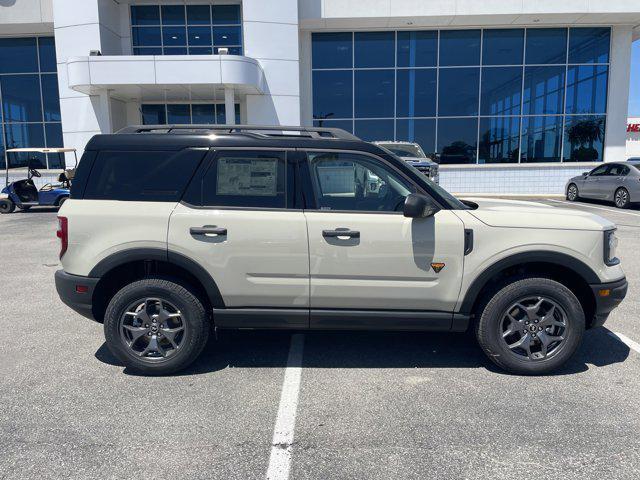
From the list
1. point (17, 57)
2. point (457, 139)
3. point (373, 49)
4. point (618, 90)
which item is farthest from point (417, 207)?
point (17, 57)

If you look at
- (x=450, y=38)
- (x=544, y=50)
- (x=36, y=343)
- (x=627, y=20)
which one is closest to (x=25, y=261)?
(x=36, y=343)

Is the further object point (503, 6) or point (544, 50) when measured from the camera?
point (544, 50)

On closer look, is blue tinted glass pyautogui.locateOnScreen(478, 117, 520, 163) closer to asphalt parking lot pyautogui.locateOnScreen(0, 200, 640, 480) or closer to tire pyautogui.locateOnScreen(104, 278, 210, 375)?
asphalt parking lot pyautogui.locateOnScreen(0, 200, 640, 480)

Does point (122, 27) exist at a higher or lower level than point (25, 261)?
higher

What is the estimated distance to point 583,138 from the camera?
21.6 meters

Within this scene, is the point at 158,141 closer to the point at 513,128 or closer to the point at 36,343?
the point at 36,343

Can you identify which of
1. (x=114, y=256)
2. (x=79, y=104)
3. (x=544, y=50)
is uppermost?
(x=544, y=50)

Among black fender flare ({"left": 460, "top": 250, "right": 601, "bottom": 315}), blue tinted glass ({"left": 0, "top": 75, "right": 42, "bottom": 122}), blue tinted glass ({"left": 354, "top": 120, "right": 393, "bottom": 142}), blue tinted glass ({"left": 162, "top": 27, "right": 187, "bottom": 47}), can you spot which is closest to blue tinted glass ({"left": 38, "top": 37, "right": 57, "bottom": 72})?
blue tinted glass ({"left": 0, "top": 75, "right": 42, "bottom": 122})

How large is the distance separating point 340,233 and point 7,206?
15.6m

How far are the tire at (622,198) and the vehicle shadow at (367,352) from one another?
12.4 metres

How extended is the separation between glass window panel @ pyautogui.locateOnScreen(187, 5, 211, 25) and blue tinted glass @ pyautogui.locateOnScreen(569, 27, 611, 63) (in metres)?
15.2

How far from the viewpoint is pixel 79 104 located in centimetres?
1941

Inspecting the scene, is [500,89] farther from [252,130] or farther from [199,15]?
[252,130]

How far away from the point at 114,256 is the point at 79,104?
18203mm
